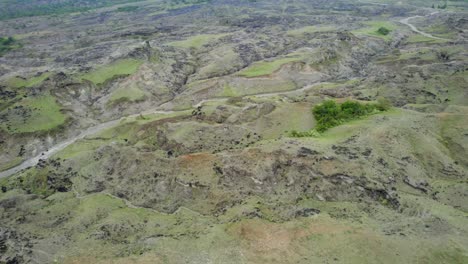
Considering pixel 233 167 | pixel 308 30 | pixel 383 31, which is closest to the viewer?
pixel 233 167

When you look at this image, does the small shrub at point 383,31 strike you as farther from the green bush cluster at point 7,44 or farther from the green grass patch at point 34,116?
the green bush cluster at point 7,44

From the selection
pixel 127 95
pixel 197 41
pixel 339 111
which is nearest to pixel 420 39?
pixel 197 41

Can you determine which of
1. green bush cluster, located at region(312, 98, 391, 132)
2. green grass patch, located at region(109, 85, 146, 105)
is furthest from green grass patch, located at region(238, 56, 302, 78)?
green bush cluster, located at region(312, 98, 391, 132)

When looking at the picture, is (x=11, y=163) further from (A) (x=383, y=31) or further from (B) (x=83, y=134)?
(A) (x=383, y=31)

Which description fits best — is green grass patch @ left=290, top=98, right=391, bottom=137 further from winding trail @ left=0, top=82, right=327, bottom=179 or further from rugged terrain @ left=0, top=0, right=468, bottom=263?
winding trail @ left=0, top=82, right=327, bottom=179

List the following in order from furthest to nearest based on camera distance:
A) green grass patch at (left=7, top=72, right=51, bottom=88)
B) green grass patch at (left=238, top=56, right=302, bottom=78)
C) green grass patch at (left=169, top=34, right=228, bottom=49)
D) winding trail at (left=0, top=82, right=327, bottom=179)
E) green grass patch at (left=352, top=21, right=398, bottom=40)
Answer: green grass patch at (left=352, top=21, right=398, bottom=40) < green grass patch at (left=169, top=34, right=228, bottom=49) < green grass patch at (left=238, top=56, right=302, bottom=78) < green grass patch at (left=7, top=72, right=51, bottom=88) < winding trail at (left=0, top=82, right=327, bottom=179)

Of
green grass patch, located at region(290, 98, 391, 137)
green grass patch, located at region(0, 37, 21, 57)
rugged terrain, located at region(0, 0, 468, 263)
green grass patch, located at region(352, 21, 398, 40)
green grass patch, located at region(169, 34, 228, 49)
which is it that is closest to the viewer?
rugged terrain, located at region(0, 0, 468, 263)

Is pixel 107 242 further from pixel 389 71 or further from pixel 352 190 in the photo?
pixel 389 71
